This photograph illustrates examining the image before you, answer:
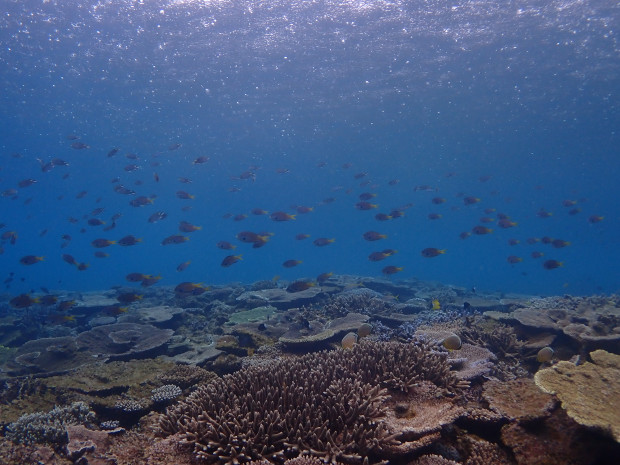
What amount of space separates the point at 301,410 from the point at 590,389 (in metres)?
3.22

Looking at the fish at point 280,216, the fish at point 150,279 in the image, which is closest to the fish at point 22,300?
the fish at point 150,279

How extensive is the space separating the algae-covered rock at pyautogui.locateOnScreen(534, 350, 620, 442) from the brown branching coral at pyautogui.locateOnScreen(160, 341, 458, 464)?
116 centimetres

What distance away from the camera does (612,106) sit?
30.1 metres

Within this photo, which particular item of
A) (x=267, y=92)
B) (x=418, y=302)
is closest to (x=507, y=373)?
(x=418, y=302)

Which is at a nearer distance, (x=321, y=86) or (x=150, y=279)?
(x=150, y=279)

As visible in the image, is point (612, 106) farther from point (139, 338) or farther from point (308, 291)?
point (139, 338)

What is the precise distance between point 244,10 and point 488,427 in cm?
2429

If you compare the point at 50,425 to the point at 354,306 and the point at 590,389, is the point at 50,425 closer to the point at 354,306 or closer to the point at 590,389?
the point at 590,389

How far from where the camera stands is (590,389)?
13.1 feet

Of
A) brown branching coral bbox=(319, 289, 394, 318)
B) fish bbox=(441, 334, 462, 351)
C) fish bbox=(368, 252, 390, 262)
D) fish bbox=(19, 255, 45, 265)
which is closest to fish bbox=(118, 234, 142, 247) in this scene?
fish bbox=(19, 255, 45, 265)

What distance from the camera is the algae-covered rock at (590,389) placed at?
3424 mm

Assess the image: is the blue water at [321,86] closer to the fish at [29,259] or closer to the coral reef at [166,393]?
the fish at [29,259]

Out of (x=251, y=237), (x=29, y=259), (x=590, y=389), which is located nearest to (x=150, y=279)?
(x=251, y=237)

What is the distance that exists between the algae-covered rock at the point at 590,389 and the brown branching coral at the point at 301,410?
3.82 ft
